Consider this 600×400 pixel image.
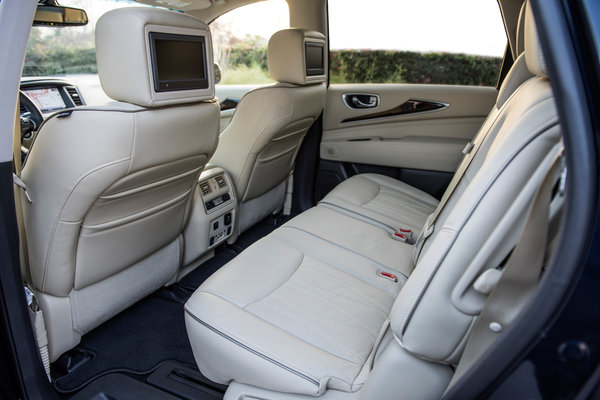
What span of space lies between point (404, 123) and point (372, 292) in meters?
1.63

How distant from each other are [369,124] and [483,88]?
75 centimetres

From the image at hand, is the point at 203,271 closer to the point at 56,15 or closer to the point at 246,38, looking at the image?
the point at 56,15

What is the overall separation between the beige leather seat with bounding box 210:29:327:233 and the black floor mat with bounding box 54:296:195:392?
2.41 ft

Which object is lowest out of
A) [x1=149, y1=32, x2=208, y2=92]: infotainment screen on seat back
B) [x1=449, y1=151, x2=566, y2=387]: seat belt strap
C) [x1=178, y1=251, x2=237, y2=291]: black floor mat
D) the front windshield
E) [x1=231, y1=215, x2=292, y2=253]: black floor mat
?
[x1=178, y1=251, x2=237, y2=291]: black floor mat

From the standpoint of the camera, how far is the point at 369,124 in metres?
2.86

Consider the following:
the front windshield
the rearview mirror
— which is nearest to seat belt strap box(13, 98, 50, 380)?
the rearview mirror

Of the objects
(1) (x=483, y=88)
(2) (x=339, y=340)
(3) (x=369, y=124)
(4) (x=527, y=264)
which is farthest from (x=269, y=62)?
(4) (x=527, y=264)

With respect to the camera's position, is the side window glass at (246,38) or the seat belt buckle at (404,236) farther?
the side window glass at (246,38)

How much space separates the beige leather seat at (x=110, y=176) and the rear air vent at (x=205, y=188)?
377 millimetres

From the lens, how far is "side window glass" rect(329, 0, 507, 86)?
2699 mm

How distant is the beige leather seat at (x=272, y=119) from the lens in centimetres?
219

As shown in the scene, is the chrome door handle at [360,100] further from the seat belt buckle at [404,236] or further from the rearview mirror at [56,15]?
the rearview mirror at [56,15]

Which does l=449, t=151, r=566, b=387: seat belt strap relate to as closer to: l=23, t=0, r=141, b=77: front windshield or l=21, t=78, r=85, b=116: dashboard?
l=21, t=78, r=85, b=116: dashboard

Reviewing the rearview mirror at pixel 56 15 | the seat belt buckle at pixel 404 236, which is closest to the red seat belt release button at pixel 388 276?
the seat belt buckle at pixel 404 236
